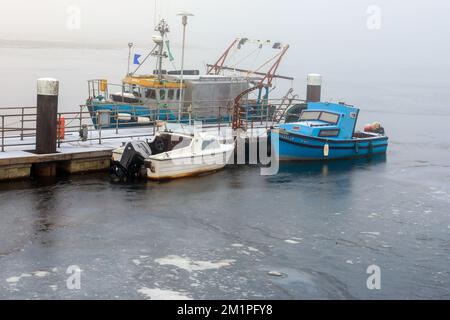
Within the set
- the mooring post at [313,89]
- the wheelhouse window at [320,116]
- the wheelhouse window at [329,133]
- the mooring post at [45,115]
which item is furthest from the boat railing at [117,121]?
the wheelhouse window at [329,133]

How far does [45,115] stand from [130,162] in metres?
3.21

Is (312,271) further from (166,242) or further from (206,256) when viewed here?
(166,242)

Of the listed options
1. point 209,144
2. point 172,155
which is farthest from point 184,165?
point 209,144

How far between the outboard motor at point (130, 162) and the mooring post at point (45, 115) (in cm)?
236

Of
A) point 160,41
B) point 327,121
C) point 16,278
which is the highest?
point 160,41

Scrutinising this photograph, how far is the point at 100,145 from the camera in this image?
25234 mm

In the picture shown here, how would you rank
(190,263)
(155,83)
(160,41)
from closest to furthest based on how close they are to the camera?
(190,263) < (155,83) < (160,41)

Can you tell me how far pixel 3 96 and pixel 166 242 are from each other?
46.2 metres

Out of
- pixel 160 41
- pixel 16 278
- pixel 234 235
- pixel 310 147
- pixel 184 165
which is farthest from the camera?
pixel 160 41

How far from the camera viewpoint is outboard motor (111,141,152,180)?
23.6 m

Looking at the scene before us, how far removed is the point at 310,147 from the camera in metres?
29.1

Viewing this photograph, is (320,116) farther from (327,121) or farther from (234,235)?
(234,235)

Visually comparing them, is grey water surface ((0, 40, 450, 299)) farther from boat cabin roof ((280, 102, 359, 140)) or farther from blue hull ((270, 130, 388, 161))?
boat cabin roof ((280, 102, 359, 140))

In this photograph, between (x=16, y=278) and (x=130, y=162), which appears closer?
(x=16, y=278)
